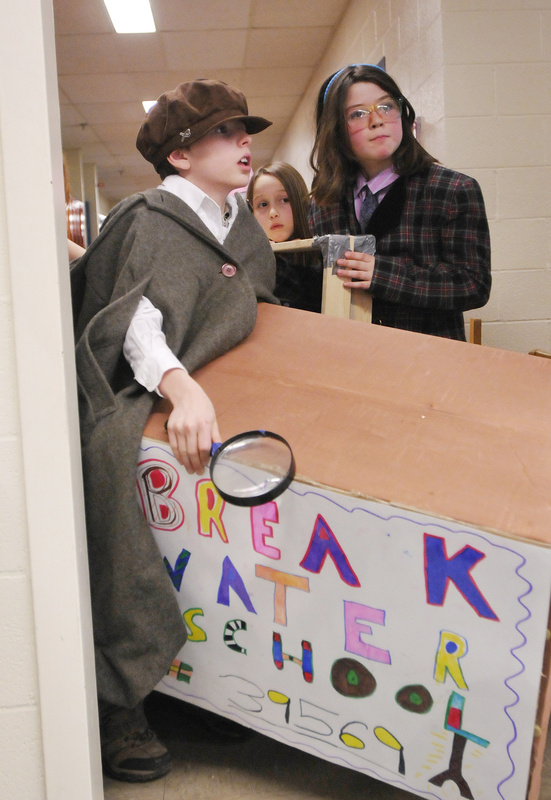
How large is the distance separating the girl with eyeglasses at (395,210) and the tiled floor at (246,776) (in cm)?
92

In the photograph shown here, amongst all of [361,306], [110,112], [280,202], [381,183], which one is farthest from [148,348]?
[110,112]

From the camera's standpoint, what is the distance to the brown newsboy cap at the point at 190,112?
1.30 meters

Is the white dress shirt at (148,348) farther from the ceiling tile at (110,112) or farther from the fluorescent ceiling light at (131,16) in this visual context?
the ceiling tile at (110,112)

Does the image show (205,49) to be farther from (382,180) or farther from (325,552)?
(325,552)

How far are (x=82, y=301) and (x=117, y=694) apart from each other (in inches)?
27.6

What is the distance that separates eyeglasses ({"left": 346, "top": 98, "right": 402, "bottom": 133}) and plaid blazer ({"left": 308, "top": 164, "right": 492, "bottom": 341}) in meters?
0.15

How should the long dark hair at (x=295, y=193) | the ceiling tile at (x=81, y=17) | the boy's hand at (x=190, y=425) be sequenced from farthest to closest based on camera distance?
1. the ceiling tile at (x=81, y=17)
2. the long dark hair at (x=295, y=193)
3. the boy's hand at (x=190, y=425)

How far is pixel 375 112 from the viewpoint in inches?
64.3

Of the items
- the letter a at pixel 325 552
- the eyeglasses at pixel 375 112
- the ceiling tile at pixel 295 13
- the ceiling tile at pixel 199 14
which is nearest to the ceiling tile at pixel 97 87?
the ceiling tile at pixel 199 14

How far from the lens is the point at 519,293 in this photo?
2.75 m

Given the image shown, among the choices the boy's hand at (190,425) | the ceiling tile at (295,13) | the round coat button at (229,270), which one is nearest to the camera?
the boy's hand at (190,425)

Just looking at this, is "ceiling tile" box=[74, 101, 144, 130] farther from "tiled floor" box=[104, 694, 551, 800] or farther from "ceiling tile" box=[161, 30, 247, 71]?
"tiled floor" box=[104, 694, 551, 800]

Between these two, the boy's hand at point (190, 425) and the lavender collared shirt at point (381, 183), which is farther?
the lavender collared shirt at point (381, 183)

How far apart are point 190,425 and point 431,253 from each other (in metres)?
0.85
